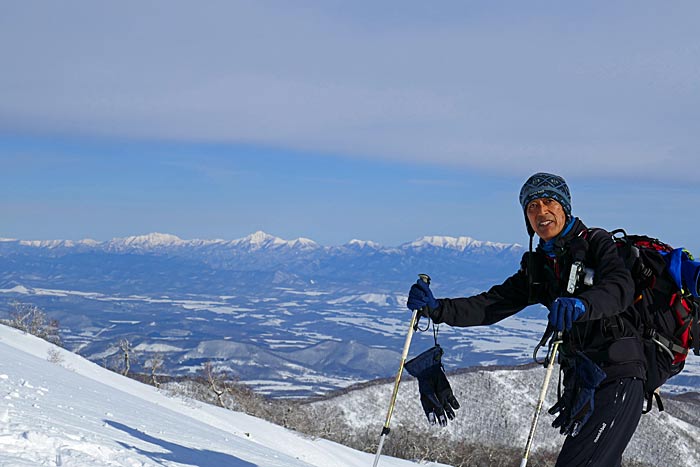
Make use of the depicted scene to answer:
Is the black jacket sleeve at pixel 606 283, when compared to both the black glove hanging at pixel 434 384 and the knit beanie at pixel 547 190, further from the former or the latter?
the black glove hanging at pixel 434 384

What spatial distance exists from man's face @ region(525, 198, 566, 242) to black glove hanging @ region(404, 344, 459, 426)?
5.23ft

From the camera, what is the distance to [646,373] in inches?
183

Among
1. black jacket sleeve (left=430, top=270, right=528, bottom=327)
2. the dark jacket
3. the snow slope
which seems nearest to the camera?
the dark jacket

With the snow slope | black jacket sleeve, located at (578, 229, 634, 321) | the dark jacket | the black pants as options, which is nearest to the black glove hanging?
the dark jacket

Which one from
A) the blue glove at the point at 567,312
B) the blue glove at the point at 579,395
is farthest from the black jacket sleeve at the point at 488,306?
the blue glove at the point at 567,312

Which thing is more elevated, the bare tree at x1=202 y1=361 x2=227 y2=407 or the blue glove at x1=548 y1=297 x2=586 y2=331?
the blue glove at x1=548 y1=297 x2=586 y2=331

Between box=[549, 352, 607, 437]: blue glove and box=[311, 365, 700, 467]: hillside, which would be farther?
box=[311, 365, 700, 467]: hillside

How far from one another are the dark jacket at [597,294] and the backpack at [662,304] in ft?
0.45

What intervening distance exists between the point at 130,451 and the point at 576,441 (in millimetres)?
3851

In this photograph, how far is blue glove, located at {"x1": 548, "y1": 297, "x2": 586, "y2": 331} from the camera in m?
4.02

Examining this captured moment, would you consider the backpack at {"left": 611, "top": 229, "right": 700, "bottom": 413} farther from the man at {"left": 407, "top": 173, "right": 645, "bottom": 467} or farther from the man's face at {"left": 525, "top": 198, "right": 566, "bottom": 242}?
the man's face at {"left": 525, "top": 198, "right": 566, "bottom": 242}

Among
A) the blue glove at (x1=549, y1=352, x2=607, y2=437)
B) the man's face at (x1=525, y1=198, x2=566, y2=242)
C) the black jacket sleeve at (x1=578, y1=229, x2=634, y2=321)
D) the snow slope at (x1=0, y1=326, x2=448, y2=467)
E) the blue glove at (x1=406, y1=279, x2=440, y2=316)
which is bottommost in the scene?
the snow slope at (x1=0, y1=326, x2=448, y2=467)

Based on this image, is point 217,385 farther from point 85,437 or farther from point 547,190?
point 547,190

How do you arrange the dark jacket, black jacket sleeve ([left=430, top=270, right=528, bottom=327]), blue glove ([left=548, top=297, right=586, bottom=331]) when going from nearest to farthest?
1. blue glove ([left=548, top=297, right=586, bottom=331])
2. the dark jacket
3. black jacket sleeve ([left=430, top=270, right=528, bottom=327])
